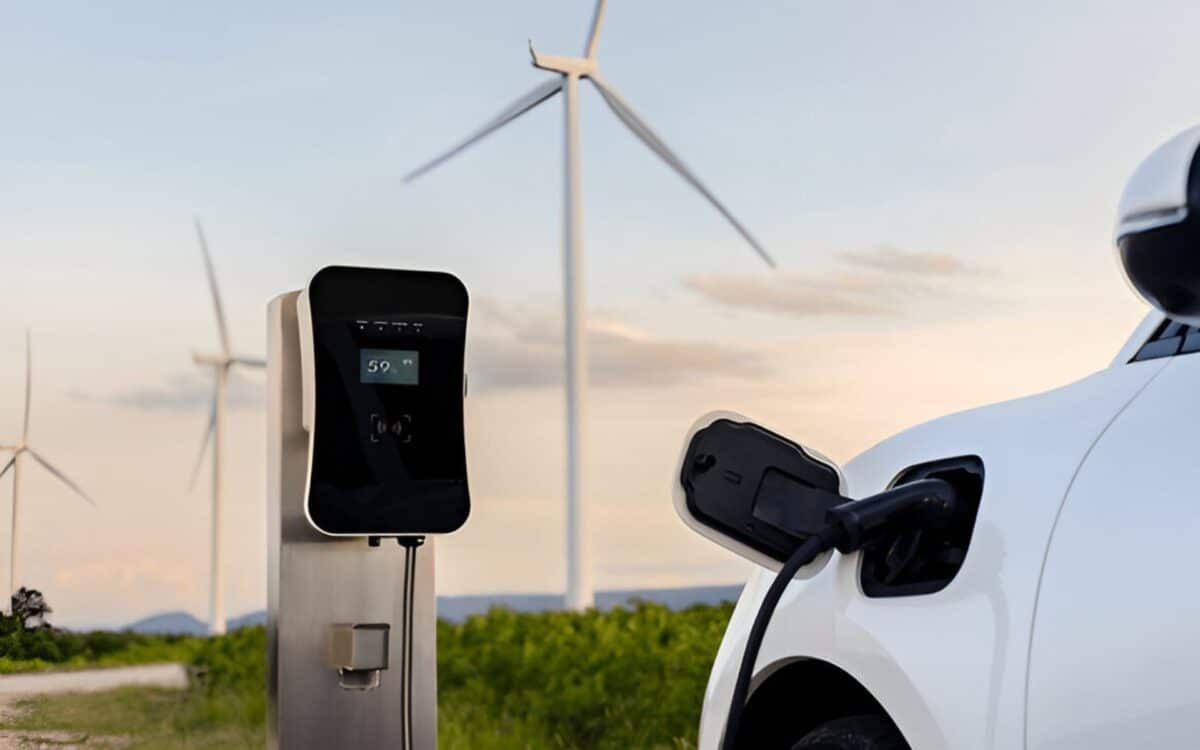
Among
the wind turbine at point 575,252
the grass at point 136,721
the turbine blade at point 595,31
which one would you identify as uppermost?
the turbine blade at point 595,31

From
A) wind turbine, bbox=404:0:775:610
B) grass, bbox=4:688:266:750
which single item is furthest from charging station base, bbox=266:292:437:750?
wind turbine, bbox=404:0:775:610

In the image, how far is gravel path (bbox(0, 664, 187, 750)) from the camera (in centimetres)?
385

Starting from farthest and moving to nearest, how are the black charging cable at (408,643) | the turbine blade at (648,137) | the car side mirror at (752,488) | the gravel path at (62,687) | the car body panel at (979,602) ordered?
the turbine blade at (648,137), the gravel path at (62,687), the black charging cable at (408,643), the car side mirror at (752,488), the car body panel at (979,602)

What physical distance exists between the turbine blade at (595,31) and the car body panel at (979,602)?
12156 mm

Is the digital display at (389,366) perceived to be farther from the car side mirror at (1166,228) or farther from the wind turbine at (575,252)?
the wind turbine at (575,252)

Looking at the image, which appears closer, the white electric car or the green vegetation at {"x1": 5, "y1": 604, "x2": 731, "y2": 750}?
the white electric car

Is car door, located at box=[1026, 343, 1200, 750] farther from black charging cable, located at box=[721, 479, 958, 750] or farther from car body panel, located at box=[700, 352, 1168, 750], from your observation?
black charging cable, located at box=[721, 479, 958, 750]

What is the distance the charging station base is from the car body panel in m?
1.48

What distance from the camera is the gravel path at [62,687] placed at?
385 cm

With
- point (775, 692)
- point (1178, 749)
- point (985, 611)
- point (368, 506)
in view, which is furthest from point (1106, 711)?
point (368, 506)

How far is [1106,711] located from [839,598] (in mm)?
450

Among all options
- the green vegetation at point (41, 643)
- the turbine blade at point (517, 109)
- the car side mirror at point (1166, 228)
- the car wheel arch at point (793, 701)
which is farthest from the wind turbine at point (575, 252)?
the car side mirror at point (1166, 228)

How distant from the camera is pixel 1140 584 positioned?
158cm

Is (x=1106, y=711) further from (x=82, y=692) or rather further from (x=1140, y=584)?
(x=82, y=692)
